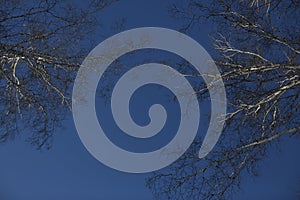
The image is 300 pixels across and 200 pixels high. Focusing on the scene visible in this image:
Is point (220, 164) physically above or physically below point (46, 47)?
below

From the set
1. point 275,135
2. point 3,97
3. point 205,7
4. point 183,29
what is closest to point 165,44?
point 183,29

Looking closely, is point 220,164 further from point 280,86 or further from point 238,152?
point 280,86

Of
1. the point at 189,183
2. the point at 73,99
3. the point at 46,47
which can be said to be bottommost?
the point at 189,183

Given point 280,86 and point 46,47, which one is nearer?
point 280,86

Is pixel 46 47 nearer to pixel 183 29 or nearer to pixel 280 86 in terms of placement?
pixel 183 29

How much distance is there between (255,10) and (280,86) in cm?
88

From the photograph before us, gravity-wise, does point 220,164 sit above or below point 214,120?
below

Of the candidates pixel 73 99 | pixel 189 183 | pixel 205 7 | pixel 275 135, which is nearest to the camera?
pixel 275 135

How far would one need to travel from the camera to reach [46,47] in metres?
4.66

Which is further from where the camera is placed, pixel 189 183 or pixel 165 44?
pixel 165 44

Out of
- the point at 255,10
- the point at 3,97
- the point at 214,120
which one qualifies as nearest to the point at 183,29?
the point at 255,10

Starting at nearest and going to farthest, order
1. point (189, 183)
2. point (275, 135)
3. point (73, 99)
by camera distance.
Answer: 1. point (275, 135)
2. point (189, 183)
3. point (73, 99)

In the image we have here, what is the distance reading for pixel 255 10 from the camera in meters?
4.38

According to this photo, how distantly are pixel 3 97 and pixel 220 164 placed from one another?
2534 mm
